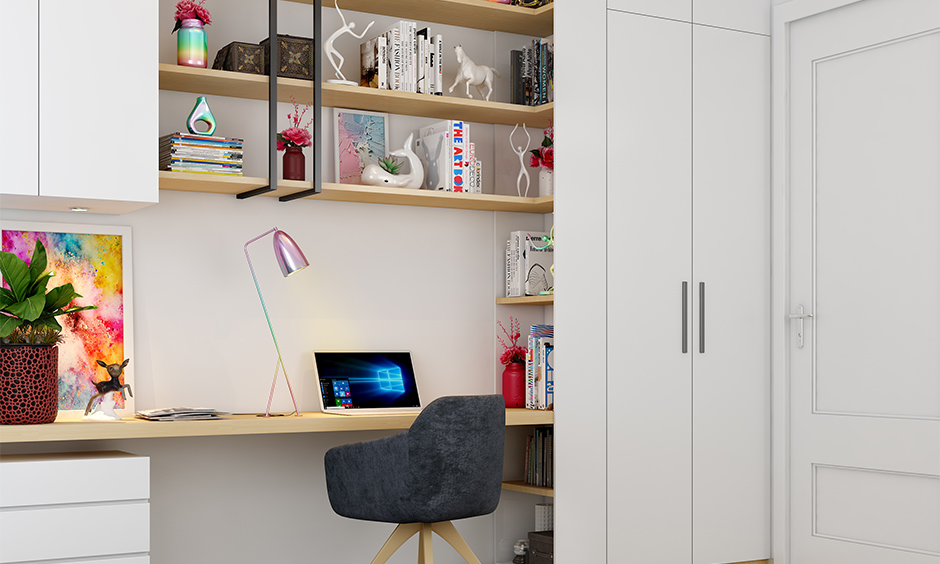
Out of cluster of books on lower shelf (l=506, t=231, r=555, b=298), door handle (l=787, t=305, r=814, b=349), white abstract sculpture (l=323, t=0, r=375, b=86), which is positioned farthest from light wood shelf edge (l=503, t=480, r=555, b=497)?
white abstract sculpture (l=323, t=0, r=375, b=86)

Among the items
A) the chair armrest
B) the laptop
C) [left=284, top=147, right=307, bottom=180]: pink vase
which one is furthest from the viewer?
the laptop

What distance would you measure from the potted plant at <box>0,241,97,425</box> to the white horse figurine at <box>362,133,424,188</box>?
43.9 inches

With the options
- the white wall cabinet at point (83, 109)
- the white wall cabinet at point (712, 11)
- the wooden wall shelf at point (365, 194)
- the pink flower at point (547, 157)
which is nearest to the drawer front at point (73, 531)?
the white wall cabinet at point (83, 109)

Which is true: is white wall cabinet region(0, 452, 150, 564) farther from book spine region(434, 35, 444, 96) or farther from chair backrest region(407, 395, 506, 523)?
book spine region(434, 35, 444, 96)

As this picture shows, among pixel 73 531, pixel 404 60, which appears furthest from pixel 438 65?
pixel 73 531

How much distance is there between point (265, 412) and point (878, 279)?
2.35 meters

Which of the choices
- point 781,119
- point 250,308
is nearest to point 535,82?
point 781,119

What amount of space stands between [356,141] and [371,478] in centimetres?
136

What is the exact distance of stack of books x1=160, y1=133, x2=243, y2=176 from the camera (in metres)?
3.11

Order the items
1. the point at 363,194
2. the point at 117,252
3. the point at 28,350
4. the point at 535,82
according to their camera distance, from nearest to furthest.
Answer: the point at 28,350 → the point at 117,252 → the point at 363,194 → the point at 535,82

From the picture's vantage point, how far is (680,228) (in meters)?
3.78

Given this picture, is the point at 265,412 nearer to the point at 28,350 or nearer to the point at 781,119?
the point at 28,350

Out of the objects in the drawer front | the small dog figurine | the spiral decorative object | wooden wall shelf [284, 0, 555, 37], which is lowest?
the drawer front

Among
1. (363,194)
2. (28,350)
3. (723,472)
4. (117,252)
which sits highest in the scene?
(363,194)
